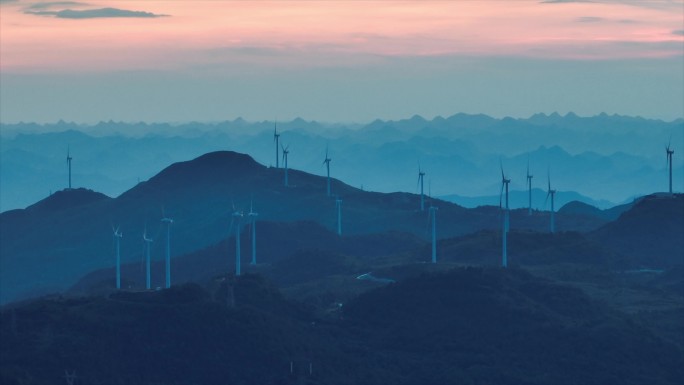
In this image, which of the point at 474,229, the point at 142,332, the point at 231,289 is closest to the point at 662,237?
the point at 474,229

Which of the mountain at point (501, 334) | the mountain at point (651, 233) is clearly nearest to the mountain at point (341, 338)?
the mountain at point (501, 334)

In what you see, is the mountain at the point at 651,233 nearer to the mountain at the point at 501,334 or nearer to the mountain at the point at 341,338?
the mountain at the point at 501,334

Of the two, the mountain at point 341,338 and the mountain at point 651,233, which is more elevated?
the mountain at point 651,233

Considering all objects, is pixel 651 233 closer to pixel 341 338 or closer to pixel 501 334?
pixel 501 334

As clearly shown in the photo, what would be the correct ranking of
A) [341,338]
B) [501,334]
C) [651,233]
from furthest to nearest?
[651,233]
[501,334]
[341,338]

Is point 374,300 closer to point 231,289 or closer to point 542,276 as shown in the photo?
point 231,289

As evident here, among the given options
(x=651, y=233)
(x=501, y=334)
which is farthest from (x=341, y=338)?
(x=651, y=233)

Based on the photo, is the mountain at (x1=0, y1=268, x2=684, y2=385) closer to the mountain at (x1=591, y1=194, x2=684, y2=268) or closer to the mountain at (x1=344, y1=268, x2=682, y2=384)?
the mountain at (x1=344, y1=268, x2=682, y2=384)

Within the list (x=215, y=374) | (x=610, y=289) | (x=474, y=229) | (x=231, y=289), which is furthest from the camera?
(x=474, y=229)

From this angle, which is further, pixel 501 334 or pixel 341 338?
pixel 501 334
